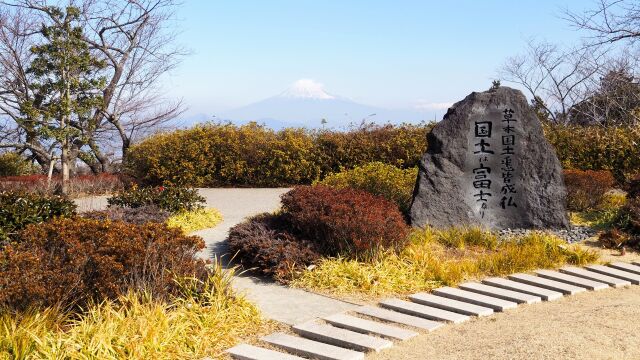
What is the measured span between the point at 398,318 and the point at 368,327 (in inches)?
15.0

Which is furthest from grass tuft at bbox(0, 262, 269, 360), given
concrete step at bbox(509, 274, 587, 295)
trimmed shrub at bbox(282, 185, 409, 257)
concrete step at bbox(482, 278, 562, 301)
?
concrete step at bbox(509, 274, 587, 295)

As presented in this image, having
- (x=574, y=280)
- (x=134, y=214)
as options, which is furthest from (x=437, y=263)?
(x=134, y=214)

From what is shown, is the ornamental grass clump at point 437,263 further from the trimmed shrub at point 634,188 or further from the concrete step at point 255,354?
the trimmed shrub at point 634,188

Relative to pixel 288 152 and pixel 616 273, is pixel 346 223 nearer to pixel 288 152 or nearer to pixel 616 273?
pixel 616 273

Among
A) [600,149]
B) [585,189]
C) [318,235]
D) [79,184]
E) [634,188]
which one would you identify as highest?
[600,149]

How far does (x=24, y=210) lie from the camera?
8.00 metres

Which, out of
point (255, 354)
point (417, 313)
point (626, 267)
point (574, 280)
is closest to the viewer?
point (255, 354)

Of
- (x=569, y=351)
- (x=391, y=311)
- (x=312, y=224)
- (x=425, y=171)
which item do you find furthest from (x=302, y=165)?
(x=569, y=351)

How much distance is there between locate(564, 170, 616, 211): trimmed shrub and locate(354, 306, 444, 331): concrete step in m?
6.92

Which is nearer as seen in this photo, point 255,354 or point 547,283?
point 255,354

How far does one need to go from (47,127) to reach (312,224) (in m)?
9.63

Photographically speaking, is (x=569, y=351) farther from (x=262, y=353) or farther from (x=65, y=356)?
(x=65, y=356)

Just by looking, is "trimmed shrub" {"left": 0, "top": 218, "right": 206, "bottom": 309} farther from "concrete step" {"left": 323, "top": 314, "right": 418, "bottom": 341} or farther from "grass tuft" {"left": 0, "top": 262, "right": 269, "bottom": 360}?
"concrete step" {"left": 323, "top": 314, "right": 418, "bottom": 341}

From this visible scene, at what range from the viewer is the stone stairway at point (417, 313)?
4.36 m
